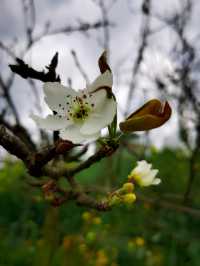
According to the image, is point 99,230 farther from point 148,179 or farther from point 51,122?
point 51,122

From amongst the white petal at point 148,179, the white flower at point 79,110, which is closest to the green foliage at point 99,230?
the white petal at point 148,179

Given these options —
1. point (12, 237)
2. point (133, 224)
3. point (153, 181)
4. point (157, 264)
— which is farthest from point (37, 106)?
point (133, 224)

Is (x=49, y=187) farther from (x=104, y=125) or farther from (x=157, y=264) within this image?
(x=157, y=264)

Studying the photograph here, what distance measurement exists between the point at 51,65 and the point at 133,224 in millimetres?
5654

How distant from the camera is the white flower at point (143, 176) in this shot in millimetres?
1256

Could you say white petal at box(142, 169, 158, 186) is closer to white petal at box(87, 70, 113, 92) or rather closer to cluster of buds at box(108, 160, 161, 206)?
cluster of buds at box(108, 160, 161, 206)

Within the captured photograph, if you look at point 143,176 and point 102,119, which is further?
point 143,176

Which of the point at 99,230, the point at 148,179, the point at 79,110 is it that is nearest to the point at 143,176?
the point at 148,179

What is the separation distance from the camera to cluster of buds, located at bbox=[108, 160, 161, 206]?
3.61 ft

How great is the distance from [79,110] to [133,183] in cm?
28

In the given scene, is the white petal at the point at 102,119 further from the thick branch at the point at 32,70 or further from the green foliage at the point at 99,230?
the green foliage at the point at 99,230

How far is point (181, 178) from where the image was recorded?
7.39 m

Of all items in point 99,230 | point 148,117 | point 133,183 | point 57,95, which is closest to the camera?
point 148,117

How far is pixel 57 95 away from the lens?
1.05m
